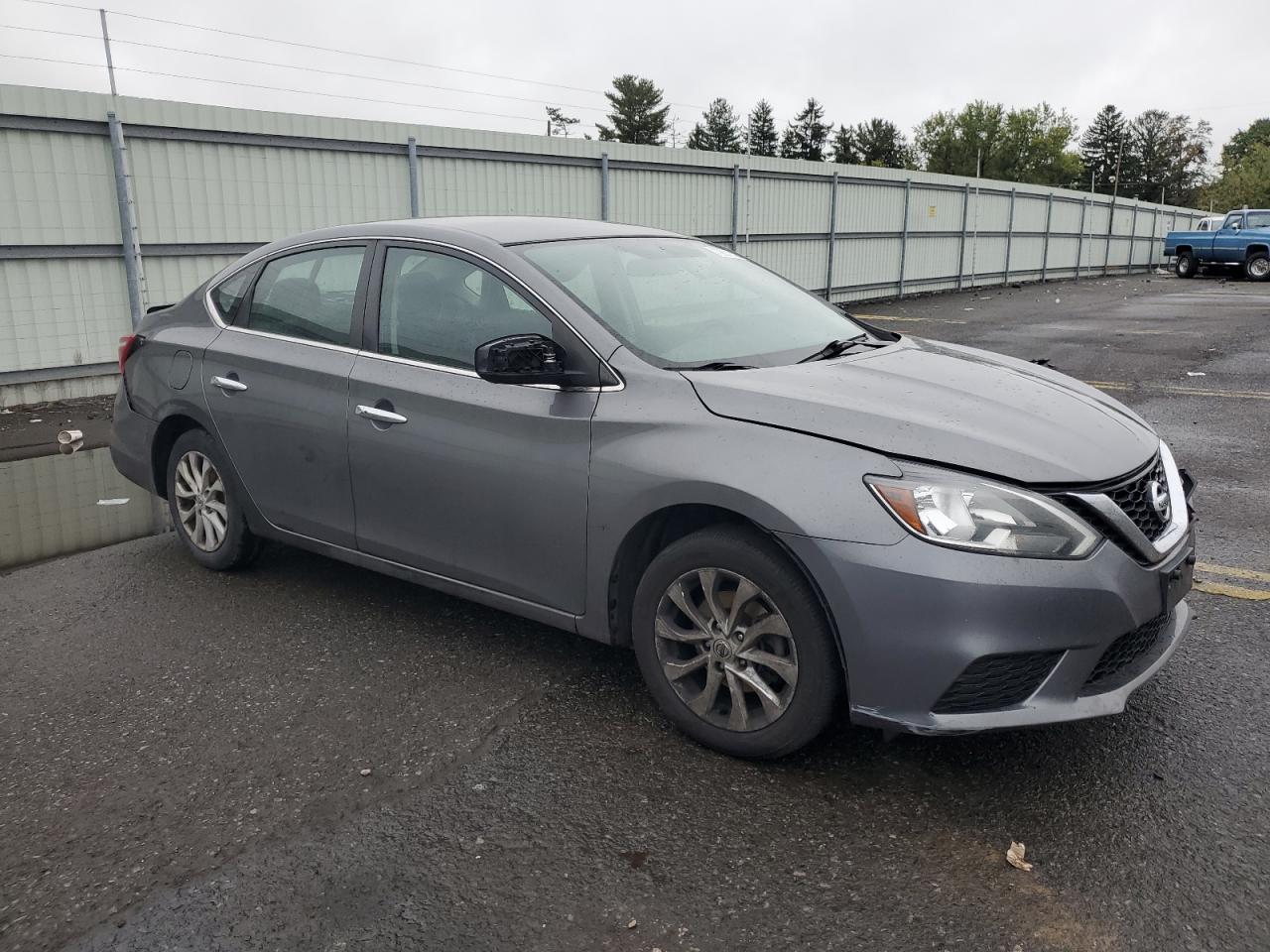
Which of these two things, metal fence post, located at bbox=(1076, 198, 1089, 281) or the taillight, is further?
metal fence post, located at bbox=(1076, 198, 1089, 281)

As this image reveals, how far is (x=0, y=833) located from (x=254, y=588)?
1.99 meters

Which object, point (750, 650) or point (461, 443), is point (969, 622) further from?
point (461, 443)

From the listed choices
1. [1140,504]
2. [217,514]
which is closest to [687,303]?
[1140,504]

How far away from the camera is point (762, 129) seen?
383ft

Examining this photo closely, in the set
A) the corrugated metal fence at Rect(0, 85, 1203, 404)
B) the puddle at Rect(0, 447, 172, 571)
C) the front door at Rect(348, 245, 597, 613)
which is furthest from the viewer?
the corrugated metal fence at Rect(0, 85, 1203, 404)

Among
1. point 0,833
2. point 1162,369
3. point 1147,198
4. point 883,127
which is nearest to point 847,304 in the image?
point 1162,369

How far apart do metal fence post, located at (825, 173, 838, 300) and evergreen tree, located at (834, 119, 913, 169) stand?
101476mm

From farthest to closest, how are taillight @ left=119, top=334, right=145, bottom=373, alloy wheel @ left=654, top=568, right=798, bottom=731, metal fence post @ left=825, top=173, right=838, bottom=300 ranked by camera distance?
metal fence post @ left=825, top=173, right=838, bottom=300
taillight @ left=119, top=334, right=145, bottom=373
alloy wheel @ left=654, top=568, right=798, bottom=731

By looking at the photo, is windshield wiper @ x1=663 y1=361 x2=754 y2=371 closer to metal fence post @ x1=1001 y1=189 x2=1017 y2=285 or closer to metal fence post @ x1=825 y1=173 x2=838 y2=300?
metal fence post @ x1=825 y1=173 x2=838 y2=300

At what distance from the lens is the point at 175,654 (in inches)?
162

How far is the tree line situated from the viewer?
116m

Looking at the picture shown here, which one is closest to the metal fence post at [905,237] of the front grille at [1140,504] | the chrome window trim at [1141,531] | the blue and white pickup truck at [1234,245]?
the blue and white pickup truck at [1234,245]

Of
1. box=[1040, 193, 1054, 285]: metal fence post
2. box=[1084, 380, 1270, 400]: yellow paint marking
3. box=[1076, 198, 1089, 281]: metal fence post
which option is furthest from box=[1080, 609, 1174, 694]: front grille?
box=[1076, 198, 1089, 281]: metal fence post

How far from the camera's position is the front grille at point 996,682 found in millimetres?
→ 2812
